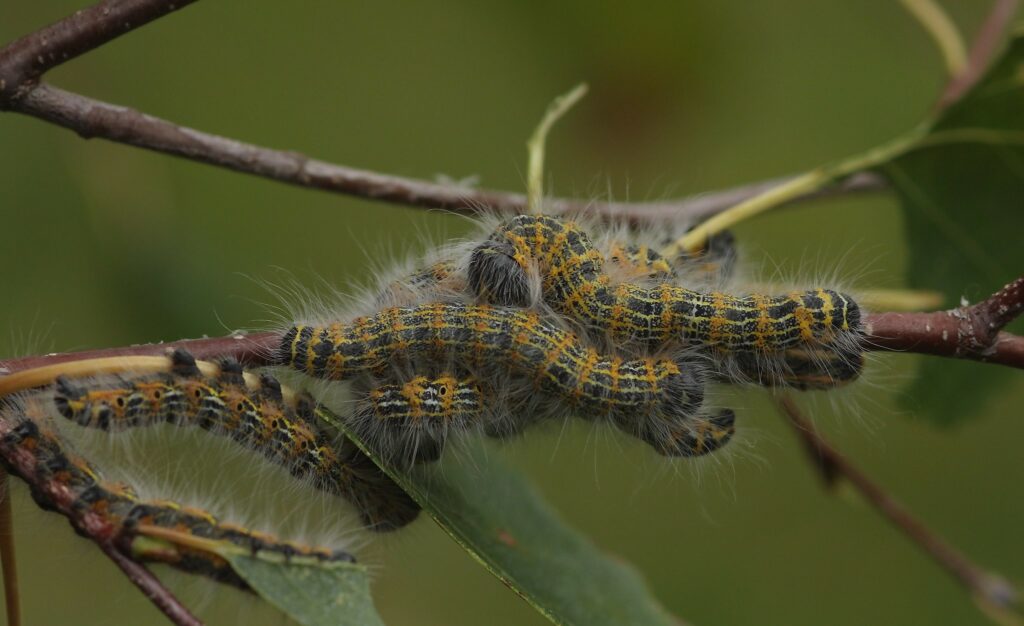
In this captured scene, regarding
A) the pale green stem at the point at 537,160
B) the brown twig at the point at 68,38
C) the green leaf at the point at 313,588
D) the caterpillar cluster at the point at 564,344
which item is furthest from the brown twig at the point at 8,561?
the pale green stem at the point at 537,160

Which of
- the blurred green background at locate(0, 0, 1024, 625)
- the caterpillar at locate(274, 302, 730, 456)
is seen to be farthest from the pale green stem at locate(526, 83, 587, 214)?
the blurred green background at locate(0, 0, 1024, 625)

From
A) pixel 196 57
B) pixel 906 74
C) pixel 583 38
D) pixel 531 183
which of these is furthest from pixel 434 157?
pixel 531 183

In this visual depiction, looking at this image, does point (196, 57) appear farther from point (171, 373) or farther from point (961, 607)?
point (961, 607)

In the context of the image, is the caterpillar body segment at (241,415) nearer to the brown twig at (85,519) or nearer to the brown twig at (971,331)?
the brown twig at (85,519)

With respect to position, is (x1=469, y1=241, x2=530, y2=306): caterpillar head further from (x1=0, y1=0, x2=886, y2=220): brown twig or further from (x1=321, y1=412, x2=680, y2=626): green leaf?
(x1=0, y1=0, x2=886, y2=220): brown twig

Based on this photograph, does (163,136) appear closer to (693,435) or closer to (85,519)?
(85,519)

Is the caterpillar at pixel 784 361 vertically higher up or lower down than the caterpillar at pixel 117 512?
higher up
